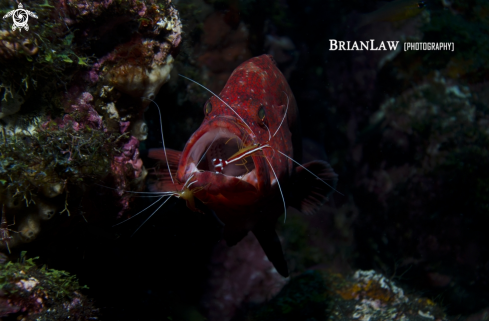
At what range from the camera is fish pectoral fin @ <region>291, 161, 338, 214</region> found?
322 cm

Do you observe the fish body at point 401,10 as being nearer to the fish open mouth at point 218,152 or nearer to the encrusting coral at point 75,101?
the encrusting coral at point 75,101

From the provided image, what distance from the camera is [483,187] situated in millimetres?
4641

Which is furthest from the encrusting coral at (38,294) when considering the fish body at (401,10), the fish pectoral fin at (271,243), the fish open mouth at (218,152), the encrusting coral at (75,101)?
the fish body at (401,10)

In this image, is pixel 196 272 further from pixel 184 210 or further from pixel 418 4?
pixel 418 4

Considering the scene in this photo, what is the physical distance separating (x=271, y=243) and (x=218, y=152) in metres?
1.56

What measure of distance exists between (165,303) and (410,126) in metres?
5.22

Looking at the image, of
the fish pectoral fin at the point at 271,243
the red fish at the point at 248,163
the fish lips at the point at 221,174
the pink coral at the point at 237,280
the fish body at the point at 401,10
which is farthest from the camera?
the pink coral at the point at 237,280

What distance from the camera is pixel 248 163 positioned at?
9.23ft

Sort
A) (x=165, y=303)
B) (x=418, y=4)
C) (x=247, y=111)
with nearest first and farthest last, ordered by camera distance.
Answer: (x=247, y=111)
(x=165, y=303)
(x=418, y=4)

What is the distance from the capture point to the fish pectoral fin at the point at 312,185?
10.6 ft

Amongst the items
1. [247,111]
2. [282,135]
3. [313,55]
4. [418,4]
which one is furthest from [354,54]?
[247,111]

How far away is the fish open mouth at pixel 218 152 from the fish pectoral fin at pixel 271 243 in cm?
104

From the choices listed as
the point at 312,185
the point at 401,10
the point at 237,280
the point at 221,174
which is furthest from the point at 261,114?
the point at 401,10

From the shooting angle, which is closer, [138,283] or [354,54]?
[138,283]
